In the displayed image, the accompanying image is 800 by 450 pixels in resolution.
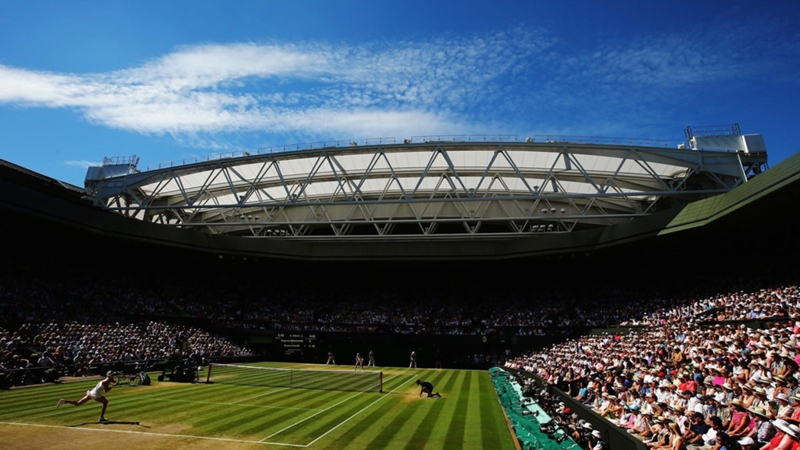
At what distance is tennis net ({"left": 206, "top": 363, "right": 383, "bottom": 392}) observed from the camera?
80.5 ft

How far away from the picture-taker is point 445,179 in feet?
125

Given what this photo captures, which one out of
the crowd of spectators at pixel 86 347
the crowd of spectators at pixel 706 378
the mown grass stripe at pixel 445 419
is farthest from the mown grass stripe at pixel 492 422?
the crowd of spectators at pixel 86 347

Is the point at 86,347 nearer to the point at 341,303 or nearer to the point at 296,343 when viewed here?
the point at 296,343

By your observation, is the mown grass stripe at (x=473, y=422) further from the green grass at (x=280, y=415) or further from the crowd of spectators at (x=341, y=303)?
the crowd of spectators at (x=341, y=303)

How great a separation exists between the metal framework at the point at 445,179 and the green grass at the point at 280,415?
11.9m

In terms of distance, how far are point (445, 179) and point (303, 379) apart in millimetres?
19258

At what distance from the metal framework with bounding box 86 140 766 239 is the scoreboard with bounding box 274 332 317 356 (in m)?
11.6

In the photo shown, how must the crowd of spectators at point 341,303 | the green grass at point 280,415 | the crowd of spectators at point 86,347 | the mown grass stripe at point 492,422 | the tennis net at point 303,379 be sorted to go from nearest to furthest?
the green grass at point 280,415, the mown grass stripe at point 492,422, the crowd of spectators at point 86,347, the tennis net at point 303,379, the crowd of spectators at point 341,303

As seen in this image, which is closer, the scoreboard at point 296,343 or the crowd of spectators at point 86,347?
the crowd of spectators at point 86,347

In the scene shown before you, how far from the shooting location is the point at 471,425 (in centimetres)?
1581

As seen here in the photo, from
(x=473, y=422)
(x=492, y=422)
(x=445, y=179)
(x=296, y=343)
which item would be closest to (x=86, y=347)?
(x=296, y=343)

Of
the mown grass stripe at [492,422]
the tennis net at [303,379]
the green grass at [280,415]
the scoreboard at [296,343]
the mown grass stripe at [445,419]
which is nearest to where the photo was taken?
the green grass at [280,415]

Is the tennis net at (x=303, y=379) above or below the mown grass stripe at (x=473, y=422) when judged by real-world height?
above

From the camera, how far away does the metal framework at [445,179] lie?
96.6 ft
